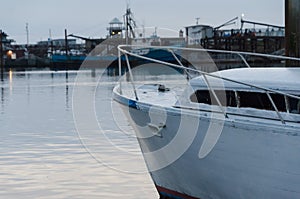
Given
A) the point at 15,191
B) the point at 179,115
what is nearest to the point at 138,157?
the point at 15,191

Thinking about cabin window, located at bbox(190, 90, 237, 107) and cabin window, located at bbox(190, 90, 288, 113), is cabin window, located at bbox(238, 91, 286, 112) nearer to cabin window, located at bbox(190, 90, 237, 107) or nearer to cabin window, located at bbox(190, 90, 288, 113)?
cabin window, located at bbox(190, 90, 288, 113)

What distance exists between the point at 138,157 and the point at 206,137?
7.46 metres

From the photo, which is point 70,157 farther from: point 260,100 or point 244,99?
point 260,100

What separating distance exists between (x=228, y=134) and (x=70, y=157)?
8.86m

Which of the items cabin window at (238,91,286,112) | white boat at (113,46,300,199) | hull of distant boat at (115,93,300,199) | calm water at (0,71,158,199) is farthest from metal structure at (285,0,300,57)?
cabin window at (238,91,286,112)

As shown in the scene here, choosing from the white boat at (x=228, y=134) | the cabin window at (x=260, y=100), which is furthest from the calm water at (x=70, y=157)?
the cabin window at (x=260, y=100)

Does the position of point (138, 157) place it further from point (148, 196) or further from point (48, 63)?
point (48, 63)

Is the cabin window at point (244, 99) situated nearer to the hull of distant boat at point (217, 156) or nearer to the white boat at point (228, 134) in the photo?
the white boat at point (228, 134)

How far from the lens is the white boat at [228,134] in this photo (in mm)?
9453

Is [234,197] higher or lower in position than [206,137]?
lower

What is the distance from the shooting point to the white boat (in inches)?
372

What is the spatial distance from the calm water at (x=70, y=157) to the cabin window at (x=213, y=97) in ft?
10.4

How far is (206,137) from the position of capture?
10.2 m

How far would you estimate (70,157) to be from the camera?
17906mm
